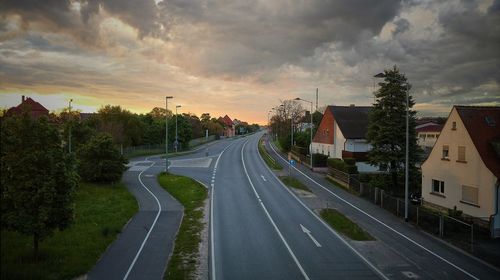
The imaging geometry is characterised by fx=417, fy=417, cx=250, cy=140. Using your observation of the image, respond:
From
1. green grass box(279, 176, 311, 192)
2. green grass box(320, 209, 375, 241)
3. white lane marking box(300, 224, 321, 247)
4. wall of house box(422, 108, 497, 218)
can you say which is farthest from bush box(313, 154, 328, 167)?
white lane marking box(300, 224, 321, 247)

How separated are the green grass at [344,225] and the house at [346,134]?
22.9 m

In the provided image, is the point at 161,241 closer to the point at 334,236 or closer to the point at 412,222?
the point at 334,236

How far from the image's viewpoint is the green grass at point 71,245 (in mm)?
15291

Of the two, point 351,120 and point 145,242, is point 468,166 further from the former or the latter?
point 351,120

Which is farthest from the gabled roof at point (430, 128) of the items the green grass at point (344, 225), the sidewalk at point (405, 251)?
the green grass at point (344, 225)

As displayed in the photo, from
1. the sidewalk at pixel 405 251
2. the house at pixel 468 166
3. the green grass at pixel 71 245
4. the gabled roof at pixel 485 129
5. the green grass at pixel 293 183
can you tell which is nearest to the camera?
the green grass at pixel 71 245

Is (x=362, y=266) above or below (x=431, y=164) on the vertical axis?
below

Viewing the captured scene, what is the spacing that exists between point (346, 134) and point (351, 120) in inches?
156

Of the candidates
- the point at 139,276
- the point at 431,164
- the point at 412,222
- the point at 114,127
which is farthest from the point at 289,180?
the point at 114,127

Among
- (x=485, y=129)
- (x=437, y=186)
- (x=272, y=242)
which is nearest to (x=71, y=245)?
(x=272, y=242)

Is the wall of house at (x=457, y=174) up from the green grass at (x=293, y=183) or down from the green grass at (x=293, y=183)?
up

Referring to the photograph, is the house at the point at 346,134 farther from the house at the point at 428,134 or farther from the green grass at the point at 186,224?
the green grass at the point at 186,224

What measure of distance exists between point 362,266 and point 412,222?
10195 mm

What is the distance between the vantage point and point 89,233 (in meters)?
21.8
